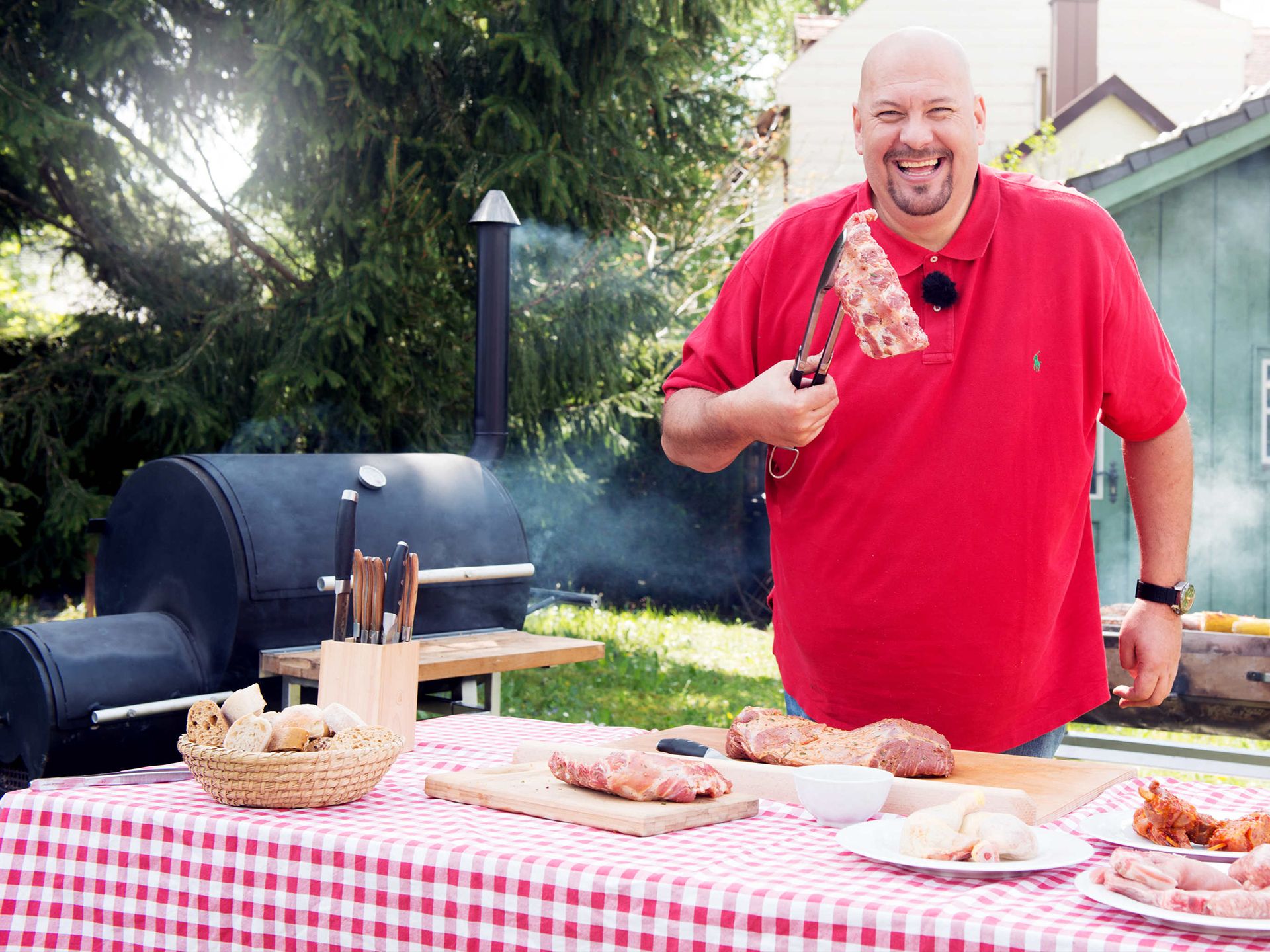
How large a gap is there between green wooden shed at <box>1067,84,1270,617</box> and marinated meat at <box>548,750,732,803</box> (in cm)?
686

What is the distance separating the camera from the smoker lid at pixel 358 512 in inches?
144

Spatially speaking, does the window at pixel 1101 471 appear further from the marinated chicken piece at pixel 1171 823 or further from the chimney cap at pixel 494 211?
the marinated chicken piece at pixel 1171 823

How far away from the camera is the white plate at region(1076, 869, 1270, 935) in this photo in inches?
50.0

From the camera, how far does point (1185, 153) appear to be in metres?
7.61

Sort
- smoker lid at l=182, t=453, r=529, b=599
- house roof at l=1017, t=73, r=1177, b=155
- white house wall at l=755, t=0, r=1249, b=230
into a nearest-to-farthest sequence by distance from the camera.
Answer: smoker lid at l=182, t=453, r=529, b=599 < house roof at l=1017, t=73, r=1177, b=155 < white house wall at l=755, t=0, r=1249, b=230

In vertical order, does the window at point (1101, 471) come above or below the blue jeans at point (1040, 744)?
above

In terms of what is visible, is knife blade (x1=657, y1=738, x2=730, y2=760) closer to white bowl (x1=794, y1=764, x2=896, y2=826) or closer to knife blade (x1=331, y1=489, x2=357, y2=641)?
white bowl (x1=794, y1=764, x2=896, y2=826)

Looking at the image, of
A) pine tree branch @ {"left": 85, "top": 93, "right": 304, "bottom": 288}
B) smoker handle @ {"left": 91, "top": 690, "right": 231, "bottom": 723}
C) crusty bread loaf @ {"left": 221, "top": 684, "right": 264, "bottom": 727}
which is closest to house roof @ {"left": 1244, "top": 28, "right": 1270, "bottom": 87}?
pine tree branch @ {"left": 85, "top": 93, "right": 304, "bottom": 288}

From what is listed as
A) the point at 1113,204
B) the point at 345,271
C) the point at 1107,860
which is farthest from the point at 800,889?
the point at 1113,204

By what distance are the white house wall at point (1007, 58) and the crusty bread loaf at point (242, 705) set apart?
1746cm

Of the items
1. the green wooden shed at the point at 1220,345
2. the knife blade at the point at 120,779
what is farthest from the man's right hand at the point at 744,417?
the green wooden shed at the point at 1220,345

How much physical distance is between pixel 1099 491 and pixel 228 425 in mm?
5811

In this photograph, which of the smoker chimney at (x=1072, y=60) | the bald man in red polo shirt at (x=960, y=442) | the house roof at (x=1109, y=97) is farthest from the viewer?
the smoker chimney at (x=1072, y=60)

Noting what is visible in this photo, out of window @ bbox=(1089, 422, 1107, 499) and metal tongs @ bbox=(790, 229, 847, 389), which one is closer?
metal tongs @ bbox=(790, 229, 847, 389)
